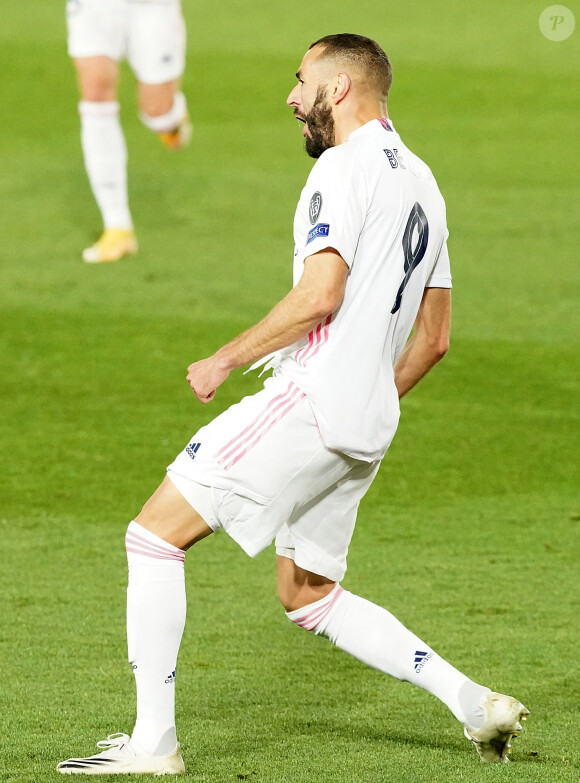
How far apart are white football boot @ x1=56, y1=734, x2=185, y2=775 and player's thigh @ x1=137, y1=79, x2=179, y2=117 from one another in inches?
328

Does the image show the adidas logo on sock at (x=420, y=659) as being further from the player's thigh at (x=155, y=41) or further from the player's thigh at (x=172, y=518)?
the player's thigh at (x=155, y=41)

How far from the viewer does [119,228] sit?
10.7m

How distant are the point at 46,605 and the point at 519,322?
17.3ft

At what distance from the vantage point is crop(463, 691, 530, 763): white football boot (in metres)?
3.34

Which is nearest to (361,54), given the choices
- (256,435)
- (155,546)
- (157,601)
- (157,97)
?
(256,435)

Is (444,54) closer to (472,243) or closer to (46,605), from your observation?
(472,243)

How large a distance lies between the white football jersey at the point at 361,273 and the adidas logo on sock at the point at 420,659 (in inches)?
21.1

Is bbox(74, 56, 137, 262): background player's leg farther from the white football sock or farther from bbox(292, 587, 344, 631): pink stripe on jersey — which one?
bbox(292, 587, 344, 631): pink stripe on jersey

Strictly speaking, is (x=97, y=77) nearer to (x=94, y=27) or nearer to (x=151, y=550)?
(x=94, y=27)

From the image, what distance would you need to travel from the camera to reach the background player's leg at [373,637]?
3408mm

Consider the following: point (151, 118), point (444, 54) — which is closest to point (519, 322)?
point (151, 118)

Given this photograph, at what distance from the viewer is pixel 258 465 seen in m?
3.28

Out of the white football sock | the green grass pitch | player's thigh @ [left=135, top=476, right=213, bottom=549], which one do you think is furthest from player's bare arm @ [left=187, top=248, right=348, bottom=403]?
the white football sock

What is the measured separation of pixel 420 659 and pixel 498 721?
10.2 inches
